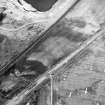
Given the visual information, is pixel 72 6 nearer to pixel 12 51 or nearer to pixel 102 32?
pixel 102 32

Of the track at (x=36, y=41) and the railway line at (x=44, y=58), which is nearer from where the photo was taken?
the railway line at (x=44, y=58)

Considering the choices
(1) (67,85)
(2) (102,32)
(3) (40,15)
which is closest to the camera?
(1) (67,85)

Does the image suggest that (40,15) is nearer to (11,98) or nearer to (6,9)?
(6,9)

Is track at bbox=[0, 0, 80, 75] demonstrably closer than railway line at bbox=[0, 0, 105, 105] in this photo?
No

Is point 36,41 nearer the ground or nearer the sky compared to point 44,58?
nearer the sky

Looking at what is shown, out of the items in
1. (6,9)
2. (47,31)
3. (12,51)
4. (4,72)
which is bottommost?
(4,72)

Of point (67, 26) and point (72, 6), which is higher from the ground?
point (72, 6)

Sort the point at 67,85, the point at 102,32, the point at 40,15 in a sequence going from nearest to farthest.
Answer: the point at 67,85
the point at 102,32
the point at 40,15

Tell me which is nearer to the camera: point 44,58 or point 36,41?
point 44,58

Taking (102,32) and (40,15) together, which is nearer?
(102,32)

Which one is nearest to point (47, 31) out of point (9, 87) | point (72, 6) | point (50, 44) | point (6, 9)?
point (50, 44)
